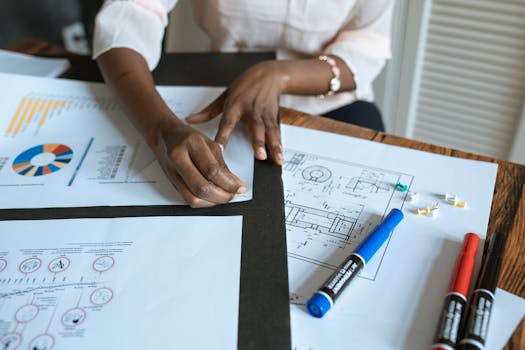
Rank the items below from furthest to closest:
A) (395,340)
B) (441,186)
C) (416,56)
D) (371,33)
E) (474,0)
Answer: (416,56) < (474,0) < (371,33) < (441,186) < (395,340)

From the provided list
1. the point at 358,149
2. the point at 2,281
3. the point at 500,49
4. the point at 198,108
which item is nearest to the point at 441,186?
the point at 358,149

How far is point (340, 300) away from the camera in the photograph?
0.41 meters

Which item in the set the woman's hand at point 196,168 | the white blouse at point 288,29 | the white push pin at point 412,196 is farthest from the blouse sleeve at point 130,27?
the white push pin at point 412,196

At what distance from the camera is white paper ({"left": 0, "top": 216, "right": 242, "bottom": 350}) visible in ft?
1.26

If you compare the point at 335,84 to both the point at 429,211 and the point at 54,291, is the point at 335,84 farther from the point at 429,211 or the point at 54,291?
the point at 54,291

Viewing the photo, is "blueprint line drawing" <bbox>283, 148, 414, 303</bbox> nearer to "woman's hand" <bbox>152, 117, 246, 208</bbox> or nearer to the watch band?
"woman's hand" <bbox>152, 117, 246, 208</bbox>

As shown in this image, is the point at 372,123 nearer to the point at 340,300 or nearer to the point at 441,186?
the point at 441,186

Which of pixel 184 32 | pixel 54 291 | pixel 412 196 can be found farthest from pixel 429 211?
pixel 184 32

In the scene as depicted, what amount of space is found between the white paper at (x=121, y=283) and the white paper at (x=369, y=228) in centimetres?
7

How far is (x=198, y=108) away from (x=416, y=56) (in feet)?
2.26

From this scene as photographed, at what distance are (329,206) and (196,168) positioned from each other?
149 mm

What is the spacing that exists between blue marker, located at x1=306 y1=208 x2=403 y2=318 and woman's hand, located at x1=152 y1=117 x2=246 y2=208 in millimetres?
143

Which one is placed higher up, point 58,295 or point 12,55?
point 12,55

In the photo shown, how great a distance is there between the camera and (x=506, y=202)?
51 centimetres
